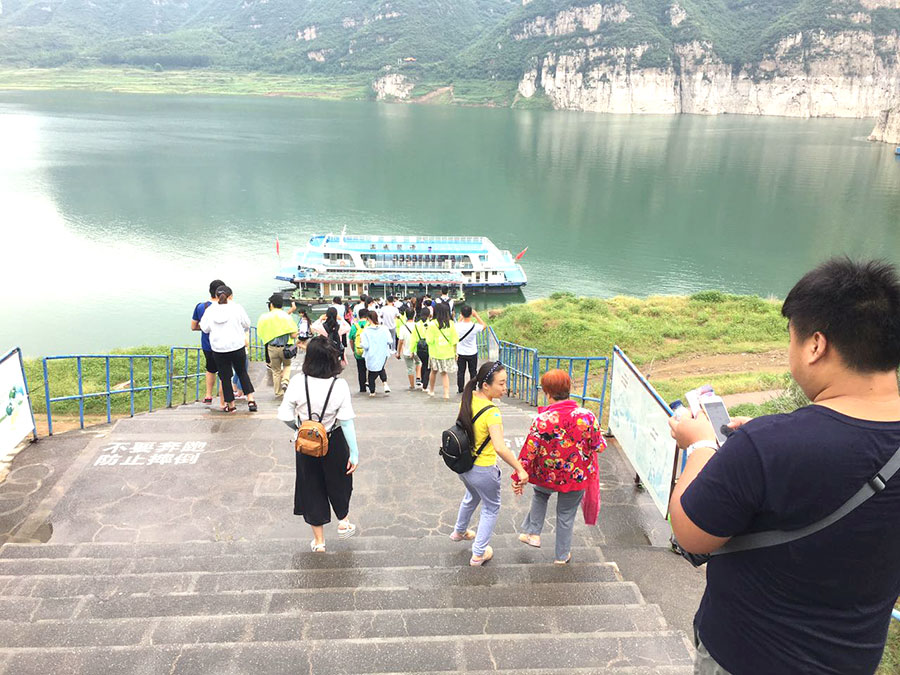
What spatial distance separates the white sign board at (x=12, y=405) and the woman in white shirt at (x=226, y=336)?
1.71 m

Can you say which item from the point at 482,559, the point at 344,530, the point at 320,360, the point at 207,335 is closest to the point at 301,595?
the point at 344,530

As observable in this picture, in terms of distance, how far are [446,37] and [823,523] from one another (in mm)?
184502

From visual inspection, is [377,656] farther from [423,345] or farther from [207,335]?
[423,345]

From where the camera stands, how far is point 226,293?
6.30m

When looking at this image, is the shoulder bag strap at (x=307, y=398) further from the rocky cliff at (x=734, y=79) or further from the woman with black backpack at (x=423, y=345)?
the rocky cliff at (x=734, y=79)

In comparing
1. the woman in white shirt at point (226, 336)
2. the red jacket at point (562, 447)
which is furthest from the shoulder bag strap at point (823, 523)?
the woman in white shirt at point (226, 336)

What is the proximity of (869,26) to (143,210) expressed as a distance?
149 meters

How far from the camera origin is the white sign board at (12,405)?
17.1ft

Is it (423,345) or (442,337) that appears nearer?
(442,337)

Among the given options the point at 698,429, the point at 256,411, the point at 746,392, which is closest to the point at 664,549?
the point at 698,429

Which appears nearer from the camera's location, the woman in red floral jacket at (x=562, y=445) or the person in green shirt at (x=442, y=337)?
the woman in red floral jacket at (x=562, y=445)

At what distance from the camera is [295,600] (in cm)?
344

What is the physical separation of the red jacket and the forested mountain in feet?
456

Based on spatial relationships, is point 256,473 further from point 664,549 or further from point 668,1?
point 668,1
